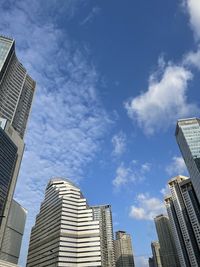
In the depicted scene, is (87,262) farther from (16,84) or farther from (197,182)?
(16,84)

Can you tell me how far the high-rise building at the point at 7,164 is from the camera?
10575 cm

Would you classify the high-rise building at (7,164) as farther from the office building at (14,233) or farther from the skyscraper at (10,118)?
the office building at (14,233)

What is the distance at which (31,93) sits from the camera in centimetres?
15562

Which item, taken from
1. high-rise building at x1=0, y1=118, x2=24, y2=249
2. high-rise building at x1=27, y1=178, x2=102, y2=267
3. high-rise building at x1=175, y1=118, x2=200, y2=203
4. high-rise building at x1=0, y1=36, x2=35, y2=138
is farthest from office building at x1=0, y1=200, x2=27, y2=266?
high-rise building at x1=175, y1=118, x2=200, y2=203

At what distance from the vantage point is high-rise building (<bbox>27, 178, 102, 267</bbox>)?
Answer: 447ft

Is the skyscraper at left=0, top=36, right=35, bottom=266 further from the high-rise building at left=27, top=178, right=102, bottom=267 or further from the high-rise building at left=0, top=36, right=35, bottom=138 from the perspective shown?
the high-rise building at left=27, top=178, right=102, bottom=267

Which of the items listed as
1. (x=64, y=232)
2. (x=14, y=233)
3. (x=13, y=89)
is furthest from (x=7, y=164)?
(x=14, y=233)

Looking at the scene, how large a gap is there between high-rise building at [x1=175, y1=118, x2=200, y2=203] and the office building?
9571cm

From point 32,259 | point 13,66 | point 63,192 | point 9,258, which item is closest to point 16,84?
point 13,66

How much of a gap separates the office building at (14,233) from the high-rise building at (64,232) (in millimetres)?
12307

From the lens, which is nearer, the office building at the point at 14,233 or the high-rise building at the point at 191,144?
the office building at the point at 14,233

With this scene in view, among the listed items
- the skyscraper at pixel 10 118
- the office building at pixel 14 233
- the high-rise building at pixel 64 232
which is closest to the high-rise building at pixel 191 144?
the high-rise building at pixel 64 232

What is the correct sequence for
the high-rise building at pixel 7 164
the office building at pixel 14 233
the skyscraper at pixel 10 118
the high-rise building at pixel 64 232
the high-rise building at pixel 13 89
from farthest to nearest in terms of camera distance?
the office building at pixel 14 233 → the high-rise building at pixel 64 232 → the high-rise building at pixel 13 89 → the skyscraper at pixel 10 118 → the high-rise building at pixel 7 164

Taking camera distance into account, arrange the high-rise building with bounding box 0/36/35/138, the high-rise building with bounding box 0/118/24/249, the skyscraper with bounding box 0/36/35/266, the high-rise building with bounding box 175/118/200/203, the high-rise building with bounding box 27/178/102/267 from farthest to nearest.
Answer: the high-rise building with bounding box 175/118/200/203 < the high-rise building with bounding box 27/178/102/267 < the high-rise building with bounding box 0/36/35/138 < the skyscraper with bounding box 0/36/35/266 < the high-rise building with bounding box 0/118/24/249
